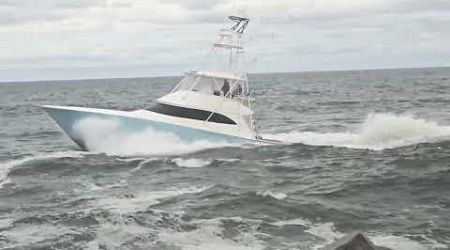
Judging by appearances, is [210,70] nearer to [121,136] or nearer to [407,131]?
[121,136]

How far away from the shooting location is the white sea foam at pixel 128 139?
80.7 ft

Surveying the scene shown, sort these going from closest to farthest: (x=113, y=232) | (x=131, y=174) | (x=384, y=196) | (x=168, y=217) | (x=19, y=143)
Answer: (x=113, y=232) < (x=168, y=217) < (x=384, y=196) < (x=131, y=174) < (x=19, y=143)

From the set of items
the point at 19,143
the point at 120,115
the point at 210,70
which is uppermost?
the point at 210,70

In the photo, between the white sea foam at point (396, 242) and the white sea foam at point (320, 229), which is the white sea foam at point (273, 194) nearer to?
the white sea foam at point (320, 229)

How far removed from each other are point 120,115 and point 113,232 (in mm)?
12241

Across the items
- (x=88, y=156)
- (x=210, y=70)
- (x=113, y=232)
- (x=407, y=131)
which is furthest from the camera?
(x=407, y=131)

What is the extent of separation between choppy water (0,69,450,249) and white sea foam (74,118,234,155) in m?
0.06

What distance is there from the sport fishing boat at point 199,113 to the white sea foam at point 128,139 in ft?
0.46

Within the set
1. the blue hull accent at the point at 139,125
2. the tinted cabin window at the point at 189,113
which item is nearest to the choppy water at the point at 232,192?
the blue hull accent at the point at 139,125

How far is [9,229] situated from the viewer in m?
13.4

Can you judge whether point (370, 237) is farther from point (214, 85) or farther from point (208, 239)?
point (214, 85)

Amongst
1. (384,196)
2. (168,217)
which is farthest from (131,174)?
(384,196)

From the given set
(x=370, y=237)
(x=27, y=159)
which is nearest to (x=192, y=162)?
(x=27, y=159)

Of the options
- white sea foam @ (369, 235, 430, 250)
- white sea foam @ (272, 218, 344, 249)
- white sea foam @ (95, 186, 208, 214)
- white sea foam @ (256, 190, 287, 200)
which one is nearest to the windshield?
white sea foam @ (95, 186, 208, 214)
